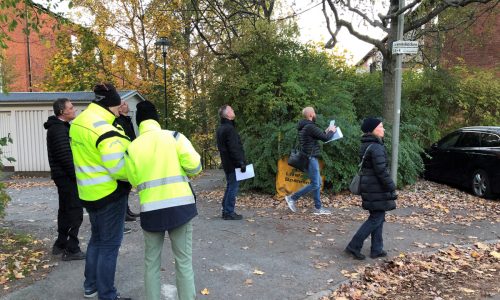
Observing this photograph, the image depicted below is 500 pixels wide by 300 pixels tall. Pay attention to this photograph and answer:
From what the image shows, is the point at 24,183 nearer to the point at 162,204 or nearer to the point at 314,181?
the point at 314,181

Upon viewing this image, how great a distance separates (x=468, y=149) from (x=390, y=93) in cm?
235

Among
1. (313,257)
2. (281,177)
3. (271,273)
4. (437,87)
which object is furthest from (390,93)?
(271,273)

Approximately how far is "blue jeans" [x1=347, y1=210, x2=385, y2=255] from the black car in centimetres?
489

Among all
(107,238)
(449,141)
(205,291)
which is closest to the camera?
(107,238)

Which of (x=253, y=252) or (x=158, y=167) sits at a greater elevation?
(x=158, y=167)

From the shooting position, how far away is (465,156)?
9.95 metres

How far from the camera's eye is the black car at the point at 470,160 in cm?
908

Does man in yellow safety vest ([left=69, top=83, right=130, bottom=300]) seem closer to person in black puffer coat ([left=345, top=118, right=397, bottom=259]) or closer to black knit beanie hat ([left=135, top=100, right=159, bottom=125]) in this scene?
black knit beanie hat ([left=135, top=100, right=159, bottom=125])

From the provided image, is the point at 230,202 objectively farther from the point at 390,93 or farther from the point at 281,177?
the point at 390,93

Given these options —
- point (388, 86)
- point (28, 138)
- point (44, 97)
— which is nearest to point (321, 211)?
point (388, 86)

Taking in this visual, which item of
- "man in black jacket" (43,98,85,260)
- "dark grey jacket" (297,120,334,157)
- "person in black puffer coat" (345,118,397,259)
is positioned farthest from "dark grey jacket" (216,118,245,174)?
"man in black jacket" (43,98,85,260)

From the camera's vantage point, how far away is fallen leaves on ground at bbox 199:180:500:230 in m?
7.49

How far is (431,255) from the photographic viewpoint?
5656 millimetres

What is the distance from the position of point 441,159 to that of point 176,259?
917cm
